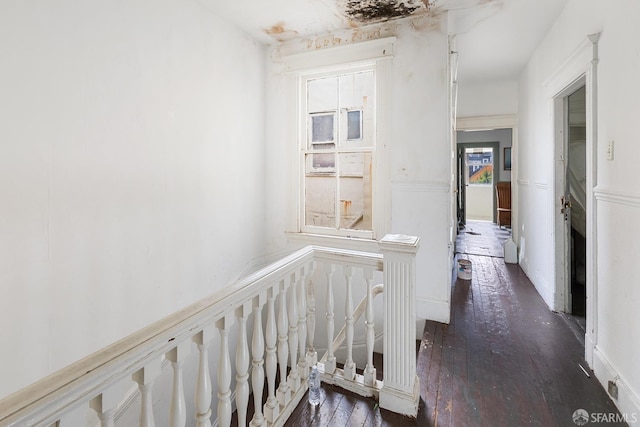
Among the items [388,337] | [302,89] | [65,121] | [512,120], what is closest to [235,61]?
[302,89]

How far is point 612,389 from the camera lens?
5.49ft

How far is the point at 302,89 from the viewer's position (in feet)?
10.5

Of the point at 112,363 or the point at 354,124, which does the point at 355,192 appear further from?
the point at 112,363

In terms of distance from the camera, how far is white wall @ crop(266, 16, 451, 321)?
8.47ft

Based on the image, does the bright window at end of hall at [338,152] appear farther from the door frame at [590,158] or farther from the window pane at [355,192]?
the door frame at [590,158]

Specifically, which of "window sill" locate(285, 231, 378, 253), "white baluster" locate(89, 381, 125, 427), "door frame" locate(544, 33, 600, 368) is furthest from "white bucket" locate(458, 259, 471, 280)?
"white baluster" locate(89, 381, 125, 427)

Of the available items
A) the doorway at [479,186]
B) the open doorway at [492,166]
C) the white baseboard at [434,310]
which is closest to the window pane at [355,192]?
the white baseboard at [434,310]

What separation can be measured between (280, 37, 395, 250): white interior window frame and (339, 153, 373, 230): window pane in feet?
0.38

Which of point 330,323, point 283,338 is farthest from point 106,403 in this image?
point 330,323

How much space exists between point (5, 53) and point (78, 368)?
5.02 ft

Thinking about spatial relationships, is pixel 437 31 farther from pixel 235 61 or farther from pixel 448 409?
pixel 448 409

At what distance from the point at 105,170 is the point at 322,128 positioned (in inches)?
77.9

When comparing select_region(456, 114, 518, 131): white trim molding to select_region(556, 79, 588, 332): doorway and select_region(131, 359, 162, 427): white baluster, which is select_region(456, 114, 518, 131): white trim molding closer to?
select_region(556, 79, 588, 332): doorway

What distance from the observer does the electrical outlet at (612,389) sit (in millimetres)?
1641
